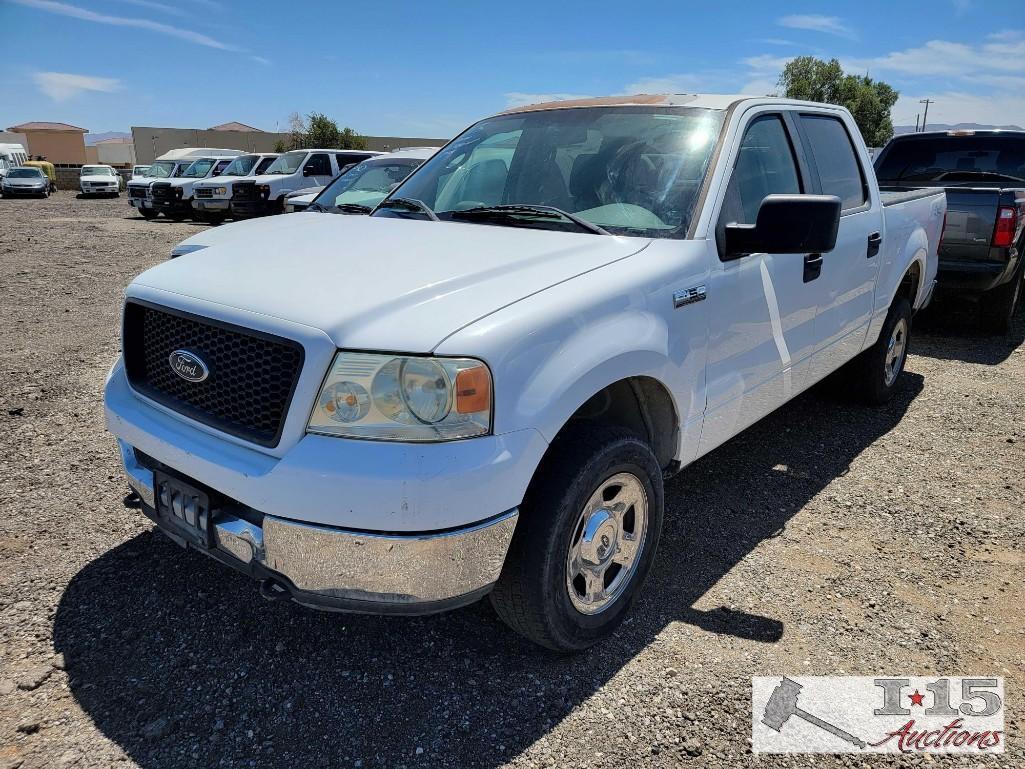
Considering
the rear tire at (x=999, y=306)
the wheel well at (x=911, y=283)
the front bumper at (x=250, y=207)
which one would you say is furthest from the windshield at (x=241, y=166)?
the wheel well at (x=911, y=283)

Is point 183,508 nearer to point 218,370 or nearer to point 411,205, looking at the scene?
point 218,370

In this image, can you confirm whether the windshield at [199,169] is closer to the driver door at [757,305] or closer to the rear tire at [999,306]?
the rear tire at [999,306]

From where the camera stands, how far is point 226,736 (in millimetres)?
2332

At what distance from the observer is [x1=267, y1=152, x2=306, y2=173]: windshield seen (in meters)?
17.2

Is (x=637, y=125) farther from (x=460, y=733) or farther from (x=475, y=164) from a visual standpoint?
(x=460, y=733)

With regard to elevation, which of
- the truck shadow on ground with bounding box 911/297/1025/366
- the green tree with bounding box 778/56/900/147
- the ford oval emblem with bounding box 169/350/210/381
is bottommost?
the truck shadow on ground with bounding box 911/297/1025/366

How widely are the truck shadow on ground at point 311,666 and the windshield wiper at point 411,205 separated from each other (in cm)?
168

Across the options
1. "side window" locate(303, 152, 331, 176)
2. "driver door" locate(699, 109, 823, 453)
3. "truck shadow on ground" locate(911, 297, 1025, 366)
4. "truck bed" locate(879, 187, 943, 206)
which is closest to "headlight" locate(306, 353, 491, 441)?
"driver door" locate(699, 109, 823, 453)

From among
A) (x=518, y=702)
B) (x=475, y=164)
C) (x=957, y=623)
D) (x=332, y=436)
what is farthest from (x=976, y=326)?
(x=332, y=436)

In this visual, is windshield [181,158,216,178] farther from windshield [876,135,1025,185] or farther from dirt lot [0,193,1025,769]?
dirt lot [0,193,1025,769]

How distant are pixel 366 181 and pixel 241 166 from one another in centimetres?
1354

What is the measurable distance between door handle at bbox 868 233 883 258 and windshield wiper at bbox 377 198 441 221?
253 centimetres

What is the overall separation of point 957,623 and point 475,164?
2852 mm

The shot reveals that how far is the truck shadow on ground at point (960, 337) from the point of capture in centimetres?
697
